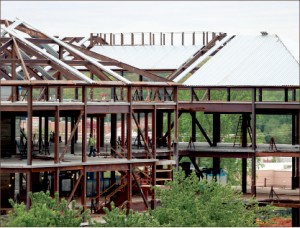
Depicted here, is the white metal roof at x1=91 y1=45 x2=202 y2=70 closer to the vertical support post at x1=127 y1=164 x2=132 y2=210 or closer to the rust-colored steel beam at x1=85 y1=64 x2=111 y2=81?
the rust-colored steel beam at x1=85 y1=64 x2=111 y2=81

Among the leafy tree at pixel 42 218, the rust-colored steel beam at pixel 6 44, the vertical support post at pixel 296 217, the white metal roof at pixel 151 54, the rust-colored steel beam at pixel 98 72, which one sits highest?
the white metal roof at pixel 151 54

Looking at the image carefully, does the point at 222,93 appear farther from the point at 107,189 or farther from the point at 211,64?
the point at 107,189

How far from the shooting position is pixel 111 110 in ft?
225

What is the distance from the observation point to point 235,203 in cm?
5759

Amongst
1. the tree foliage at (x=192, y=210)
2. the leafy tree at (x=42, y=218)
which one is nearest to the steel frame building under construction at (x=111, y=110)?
the tree foliage at (x=192, y=210)

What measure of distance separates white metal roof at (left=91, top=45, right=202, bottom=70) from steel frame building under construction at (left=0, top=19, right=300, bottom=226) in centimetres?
11

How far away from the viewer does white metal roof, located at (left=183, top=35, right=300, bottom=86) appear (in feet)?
273

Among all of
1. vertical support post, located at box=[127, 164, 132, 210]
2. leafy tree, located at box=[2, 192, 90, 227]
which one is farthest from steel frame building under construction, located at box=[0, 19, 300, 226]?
leafy tree, located at box=[2, 192, 90, 227]

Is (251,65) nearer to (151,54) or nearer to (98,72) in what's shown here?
(151,54)

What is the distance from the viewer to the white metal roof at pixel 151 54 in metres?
92.2

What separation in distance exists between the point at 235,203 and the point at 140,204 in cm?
1419

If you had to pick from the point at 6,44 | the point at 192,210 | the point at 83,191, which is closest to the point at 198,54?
the point at 6,44

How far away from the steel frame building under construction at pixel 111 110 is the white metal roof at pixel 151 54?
0.11m

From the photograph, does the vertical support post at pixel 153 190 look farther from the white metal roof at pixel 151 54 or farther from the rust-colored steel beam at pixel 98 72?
the white metal roof at pixel 151 54
